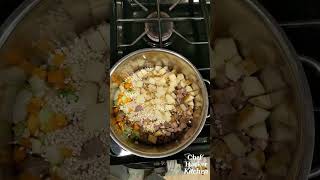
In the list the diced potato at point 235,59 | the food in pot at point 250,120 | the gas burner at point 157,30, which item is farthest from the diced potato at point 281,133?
the gas burner at point 157,30

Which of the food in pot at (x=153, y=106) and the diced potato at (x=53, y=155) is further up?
the food in pot at (x=153, y=106)

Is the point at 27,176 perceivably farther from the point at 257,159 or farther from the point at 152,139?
the point at 257,159

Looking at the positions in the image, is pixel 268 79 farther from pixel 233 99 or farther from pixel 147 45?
pixel 147 45

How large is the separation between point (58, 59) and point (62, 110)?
9 centimetres

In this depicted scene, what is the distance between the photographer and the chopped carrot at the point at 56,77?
753mm

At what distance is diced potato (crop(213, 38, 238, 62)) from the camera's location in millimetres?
771

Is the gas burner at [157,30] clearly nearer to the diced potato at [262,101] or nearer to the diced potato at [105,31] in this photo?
the diced potato at [105,31]

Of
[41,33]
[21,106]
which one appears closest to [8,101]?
[21,106]

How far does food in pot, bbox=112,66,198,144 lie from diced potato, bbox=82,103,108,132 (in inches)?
0.9

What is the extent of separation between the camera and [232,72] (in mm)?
765

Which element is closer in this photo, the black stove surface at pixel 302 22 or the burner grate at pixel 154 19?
the burner grate at pixel 154 19

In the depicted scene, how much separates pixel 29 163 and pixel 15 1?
0.33 meters

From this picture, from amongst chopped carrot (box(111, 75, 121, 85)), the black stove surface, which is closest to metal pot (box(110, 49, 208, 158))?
chopped carrot (box(111, 75, 121, 85))

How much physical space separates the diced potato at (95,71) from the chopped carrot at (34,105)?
0.29 ft
